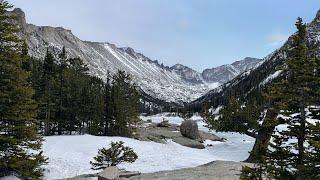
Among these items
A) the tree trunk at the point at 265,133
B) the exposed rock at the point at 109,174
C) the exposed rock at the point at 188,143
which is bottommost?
the exposed rock at the point at 188,143

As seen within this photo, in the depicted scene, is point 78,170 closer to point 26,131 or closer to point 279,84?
point 26,131

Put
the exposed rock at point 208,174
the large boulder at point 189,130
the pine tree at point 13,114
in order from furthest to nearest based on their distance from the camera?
the large boulder at point 189,130 < the pine tree at point 13,114 < the exposed rock at point 208,174

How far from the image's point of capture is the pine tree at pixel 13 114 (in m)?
24.6

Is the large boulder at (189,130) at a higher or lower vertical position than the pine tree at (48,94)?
lower

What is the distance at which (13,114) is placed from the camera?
2495 cm

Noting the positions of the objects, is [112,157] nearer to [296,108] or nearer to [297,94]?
[296,108]

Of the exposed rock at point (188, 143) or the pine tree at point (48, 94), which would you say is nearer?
the pine tree at point (48, 94)

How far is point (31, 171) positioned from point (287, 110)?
15175 mm

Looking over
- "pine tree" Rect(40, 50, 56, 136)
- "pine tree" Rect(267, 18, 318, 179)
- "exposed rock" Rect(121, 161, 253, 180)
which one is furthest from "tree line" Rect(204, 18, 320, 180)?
"pine tree" Rect(40, 50, 56, 136)

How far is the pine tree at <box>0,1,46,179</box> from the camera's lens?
80.7 ft

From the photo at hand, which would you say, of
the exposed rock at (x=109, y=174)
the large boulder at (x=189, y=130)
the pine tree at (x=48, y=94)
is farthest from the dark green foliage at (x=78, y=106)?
the exposed rock at (x=109, y=174)

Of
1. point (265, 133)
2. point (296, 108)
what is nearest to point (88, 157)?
point (265, 133)

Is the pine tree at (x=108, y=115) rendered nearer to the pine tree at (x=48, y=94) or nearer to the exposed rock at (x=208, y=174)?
the pine tree at (x=48, y=94)

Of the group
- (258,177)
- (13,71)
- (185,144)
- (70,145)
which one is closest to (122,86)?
(185,144)
